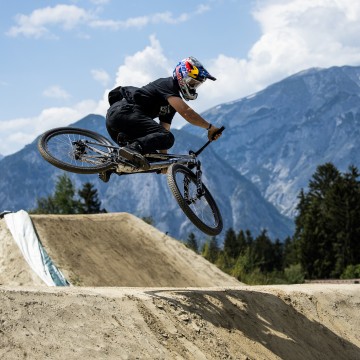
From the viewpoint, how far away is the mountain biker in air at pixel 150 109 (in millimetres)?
10805

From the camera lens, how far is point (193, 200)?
1150cm

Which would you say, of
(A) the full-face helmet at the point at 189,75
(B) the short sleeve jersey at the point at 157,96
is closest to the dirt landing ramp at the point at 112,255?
(B) the short sleeve jersey at the point at 157,96

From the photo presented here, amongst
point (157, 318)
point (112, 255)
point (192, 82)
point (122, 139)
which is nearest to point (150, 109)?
point (122, 139)

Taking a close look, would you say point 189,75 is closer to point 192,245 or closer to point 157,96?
point 157,96

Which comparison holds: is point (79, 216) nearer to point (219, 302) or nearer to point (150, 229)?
point (150, 229)

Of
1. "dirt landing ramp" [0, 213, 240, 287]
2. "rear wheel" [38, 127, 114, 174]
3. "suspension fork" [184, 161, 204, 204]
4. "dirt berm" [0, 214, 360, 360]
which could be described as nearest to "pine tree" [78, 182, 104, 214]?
"dirt landing ramp" [0, 213, 240, 287]

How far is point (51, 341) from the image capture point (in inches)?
321

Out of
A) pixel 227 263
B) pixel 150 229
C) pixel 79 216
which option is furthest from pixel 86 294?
pixel 227 263

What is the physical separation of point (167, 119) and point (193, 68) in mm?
1277

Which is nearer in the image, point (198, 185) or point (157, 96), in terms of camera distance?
point (157, 96)

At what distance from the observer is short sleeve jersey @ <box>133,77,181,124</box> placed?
35.8ft

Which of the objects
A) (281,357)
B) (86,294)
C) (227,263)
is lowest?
(227,263)

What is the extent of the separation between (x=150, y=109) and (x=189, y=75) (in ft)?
3.27

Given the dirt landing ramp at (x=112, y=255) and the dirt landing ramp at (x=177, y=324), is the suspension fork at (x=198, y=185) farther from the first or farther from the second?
the dirt landing ramp at (x=112, y=255)
